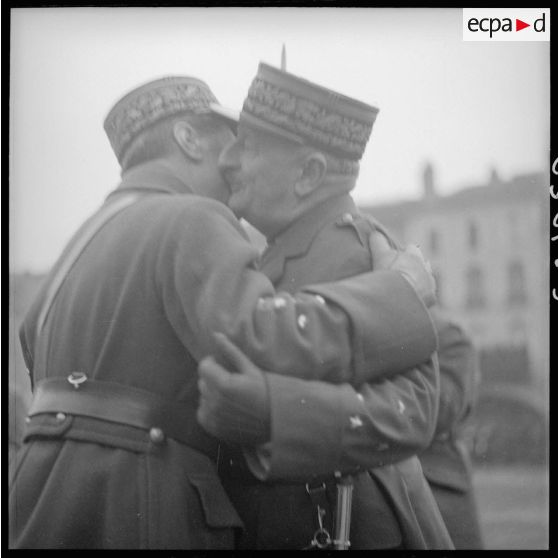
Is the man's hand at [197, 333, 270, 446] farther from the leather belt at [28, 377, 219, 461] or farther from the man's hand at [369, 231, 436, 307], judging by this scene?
the man's hand at [369, 231, 436, 307]

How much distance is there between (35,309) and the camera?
2.86 meters

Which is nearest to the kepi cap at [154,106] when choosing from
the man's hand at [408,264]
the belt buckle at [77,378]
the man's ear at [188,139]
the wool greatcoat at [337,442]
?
the man's ear at [188,139]

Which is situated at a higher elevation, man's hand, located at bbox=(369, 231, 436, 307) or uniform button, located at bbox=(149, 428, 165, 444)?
man's hand, located at bbox=(369, 231, 436, 307)

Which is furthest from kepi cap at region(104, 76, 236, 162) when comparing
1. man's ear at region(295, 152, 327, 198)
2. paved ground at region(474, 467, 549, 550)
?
paved ground at region(474, 467, 549, 550)

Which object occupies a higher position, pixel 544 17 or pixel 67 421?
pixel 544 17

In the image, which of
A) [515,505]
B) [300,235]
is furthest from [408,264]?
[515,505]

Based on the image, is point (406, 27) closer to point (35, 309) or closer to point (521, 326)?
point (521, 326)

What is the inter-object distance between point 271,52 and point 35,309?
1164 millimetres

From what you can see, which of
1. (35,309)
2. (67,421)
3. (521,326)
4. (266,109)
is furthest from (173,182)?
(521,326)

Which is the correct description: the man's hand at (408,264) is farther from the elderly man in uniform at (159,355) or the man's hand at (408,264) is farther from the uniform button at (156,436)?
the uniform button at (156,436)

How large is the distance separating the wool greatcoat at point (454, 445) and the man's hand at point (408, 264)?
7.3 inches

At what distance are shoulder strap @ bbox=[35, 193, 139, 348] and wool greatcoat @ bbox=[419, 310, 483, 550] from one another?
3.42ft

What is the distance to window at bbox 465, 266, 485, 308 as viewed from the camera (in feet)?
10.2

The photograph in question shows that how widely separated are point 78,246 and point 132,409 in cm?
58
